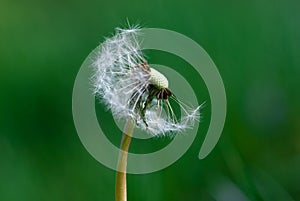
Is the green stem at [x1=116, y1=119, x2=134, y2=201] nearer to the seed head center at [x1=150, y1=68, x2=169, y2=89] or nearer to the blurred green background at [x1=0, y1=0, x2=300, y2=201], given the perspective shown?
the seed head center at [x1=150, y1=68, x2=169, y2=89]

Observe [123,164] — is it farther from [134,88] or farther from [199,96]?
[199,96]

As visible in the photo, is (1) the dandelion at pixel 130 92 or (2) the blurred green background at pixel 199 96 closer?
(1) the dandelion at pixel 130 92

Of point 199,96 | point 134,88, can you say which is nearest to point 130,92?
point 134,88

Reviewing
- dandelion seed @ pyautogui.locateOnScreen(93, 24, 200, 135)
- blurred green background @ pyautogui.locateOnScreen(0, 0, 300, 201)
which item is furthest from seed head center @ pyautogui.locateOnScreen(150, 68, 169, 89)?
blurred green background @ pyautogui.locateOnScreen(0, 0, 300, 201)

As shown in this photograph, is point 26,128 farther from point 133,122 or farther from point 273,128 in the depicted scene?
point 133,122

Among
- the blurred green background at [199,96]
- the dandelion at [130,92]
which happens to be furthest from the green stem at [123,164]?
the blurred green background at [199,96]

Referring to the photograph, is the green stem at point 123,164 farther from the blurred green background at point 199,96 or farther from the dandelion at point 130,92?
the blurred green background at point 199,96

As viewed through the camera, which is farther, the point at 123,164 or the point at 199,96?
the point at 199,96
